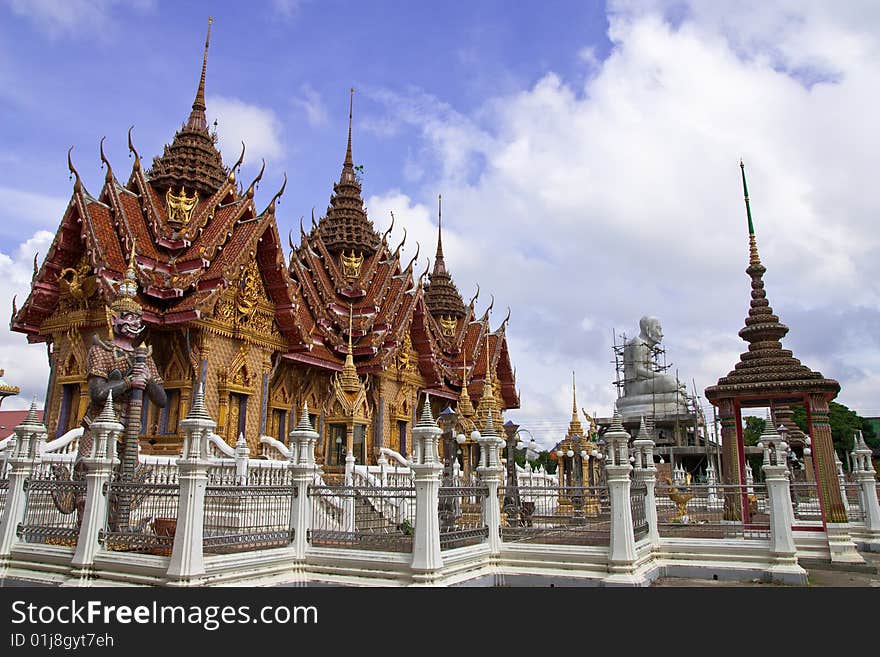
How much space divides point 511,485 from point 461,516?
328 centimetres

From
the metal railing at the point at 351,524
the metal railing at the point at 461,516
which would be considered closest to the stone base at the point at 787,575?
the metal railing at the point at 461,516

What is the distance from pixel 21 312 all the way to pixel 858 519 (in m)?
22.3

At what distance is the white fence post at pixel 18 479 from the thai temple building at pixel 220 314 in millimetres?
6223

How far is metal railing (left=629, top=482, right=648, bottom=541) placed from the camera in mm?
10117

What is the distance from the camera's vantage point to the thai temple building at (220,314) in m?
16.9

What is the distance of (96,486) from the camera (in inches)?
328

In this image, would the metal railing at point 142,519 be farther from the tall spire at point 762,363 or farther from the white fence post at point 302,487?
the tall spire at point 762,363

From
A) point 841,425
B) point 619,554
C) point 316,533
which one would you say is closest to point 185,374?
point 316,533

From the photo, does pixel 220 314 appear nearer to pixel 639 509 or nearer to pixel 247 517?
pixel 247 517

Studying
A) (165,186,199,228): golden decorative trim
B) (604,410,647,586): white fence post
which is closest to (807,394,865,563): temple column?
(604,410,647,586): white fence post
